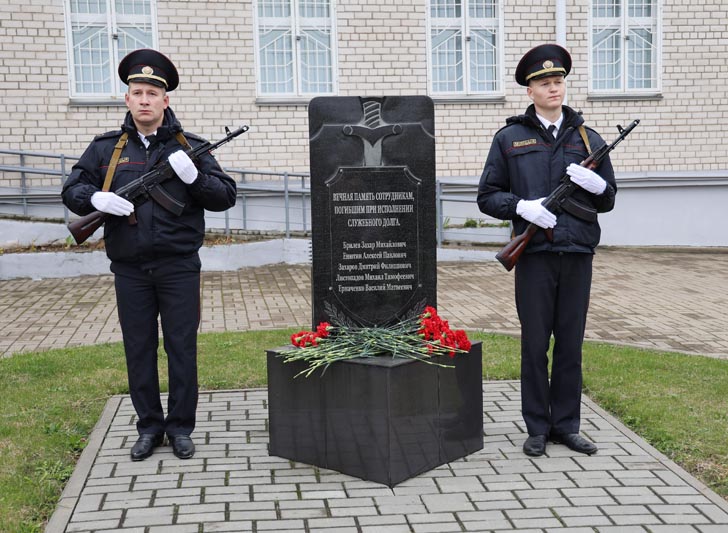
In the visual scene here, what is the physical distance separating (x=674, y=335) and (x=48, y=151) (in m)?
9.75

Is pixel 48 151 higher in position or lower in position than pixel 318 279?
higher

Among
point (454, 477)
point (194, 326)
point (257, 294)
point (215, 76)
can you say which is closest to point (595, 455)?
point (454, 477)

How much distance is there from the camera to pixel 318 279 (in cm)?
509

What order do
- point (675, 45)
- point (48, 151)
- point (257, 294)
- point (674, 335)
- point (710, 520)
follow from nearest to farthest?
1. point (710, 520)
2. point (674, 335)
3. point (257, 294)
4. point (48, 151)
5. point (675, 45)

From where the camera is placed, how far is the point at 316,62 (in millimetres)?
15000

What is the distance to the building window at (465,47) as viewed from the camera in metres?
15.3

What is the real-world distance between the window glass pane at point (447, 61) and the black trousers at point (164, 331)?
10.8 m

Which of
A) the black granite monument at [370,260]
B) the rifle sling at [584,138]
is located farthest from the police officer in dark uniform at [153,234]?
the rifle sling at [584,138]

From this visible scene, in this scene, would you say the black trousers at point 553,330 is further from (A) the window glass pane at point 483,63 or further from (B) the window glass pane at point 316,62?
(A) the window glass pane at point 483,63

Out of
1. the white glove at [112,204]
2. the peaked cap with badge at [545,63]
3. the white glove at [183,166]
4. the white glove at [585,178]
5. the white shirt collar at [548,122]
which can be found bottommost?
the white glove at [112,204]

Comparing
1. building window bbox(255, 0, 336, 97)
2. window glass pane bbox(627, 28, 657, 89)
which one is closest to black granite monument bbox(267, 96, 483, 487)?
building window bbox(255, 0, 336, 97)

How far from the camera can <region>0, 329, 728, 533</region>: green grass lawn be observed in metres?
4.69

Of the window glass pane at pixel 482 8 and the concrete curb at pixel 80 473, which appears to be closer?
the concrete curb at pixel 80 473

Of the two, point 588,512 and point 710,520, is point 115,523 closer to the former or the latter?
point 588,512
